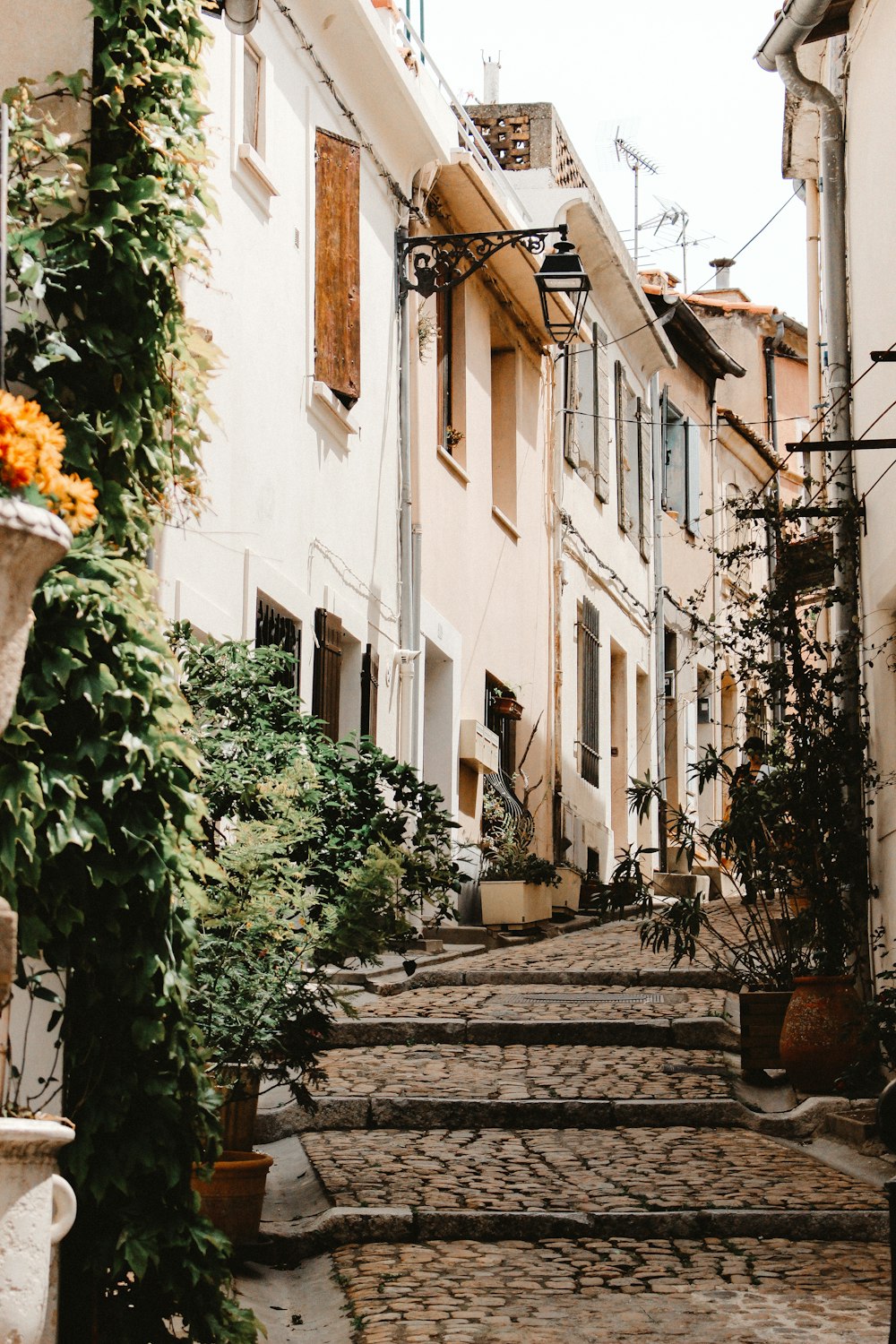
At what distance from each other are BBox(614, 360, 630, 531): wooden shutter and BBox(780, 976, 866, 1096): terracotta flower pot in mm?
13006

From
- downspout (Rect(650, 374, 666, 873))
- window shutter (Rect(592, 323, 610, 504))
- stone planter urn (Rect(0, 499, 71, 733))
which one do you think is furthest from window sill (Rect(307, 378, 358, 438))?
downspout (Rect(650, 374, 666, 873))

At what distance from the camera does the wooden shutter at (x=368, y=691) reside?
1343cm

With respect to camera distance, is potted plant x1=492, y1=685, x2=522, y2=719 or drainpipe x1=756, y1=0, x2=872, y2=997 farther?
potted plant x1=492, y1=685, x2=522, y2=719

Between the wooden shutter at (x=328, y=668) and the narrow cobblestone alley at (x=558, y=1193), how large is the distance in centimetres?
190

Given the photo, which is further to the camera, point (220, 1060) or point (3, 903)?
point (220, 1060)

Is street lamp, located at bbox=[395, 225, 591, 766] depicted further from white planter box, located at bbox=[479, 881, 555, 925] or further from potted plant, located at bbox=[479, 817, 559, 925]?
white planter box, located at bbox=[479, 881, 555, 925]

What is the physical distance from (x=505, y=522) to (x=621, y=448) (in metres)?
5.59

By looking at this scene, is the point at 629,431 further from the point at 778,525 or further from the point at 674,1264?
the point at 674,1264

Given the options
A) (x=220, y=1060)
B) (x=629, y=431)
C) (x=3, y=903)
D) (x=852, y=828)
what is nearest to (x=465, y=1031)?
(x=852, y=828)

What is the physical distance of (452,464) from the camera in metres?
16.2

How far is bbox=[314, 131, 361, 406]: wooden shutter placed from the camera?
12.6m

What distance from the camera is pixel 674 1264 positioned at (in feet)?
24.9

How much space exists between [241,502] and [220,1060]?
14.5 ft

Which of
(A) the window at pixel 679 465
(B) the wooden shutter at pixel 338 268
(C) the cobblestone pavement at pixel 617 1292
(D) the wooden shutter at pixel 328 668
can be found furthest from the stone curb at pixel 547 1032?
(A) the window at pixel 679 465
